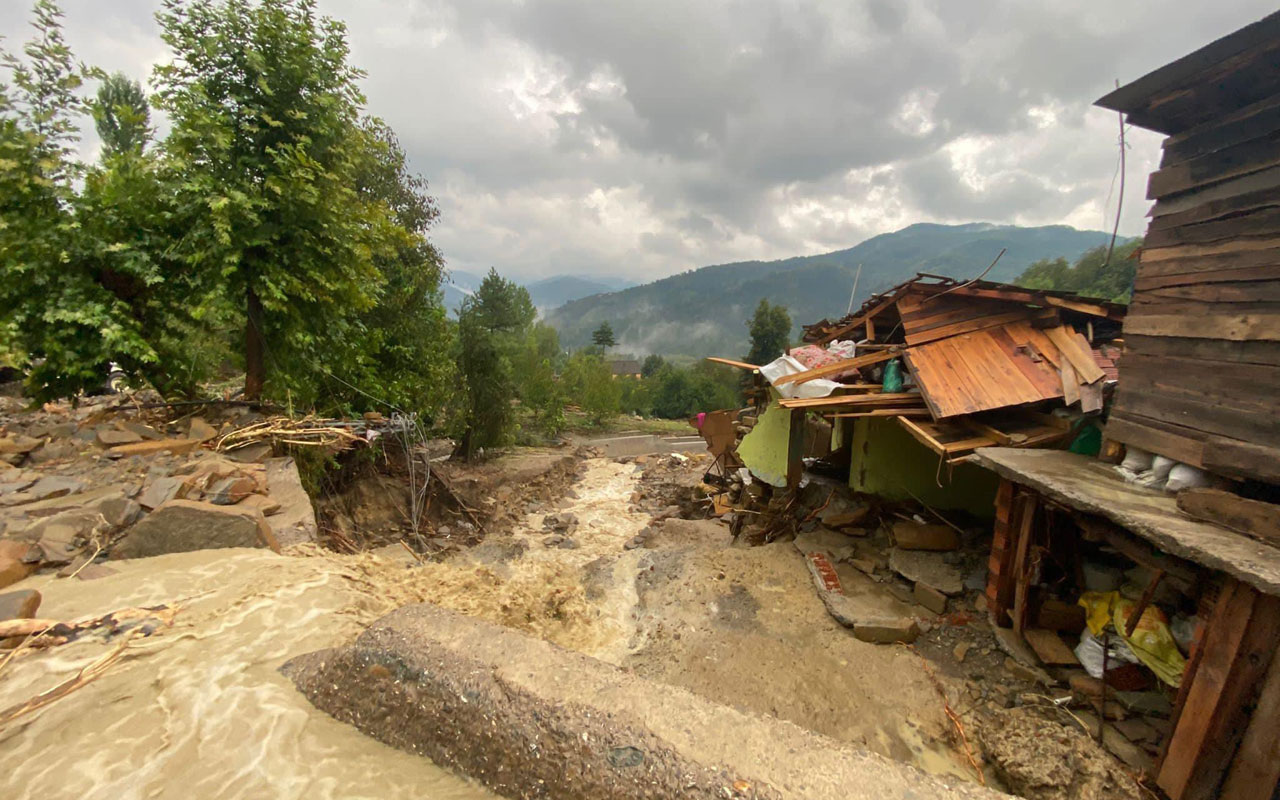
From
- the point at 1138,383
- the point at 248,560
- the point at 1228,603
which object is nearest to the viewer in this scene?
the point at 1228,603

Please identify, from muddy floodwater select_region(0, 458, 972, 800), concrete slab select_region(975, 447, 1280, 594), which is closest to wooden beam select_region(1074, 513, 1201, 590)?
concrete slab select_region(975, 447, 1280, 594)

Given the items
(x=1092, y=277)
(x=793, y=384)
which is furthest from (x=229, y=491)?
(x=1092, y=277)

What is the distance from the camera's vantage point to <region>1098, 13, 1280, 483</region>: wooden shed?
Result: 3750 millimetres

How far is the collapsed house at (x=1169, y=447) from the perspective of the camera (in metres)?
3.22

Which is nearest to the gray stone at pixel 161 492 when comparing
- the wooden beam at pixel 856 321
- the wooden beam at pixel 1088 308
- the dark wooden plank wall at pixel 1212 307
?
the dark wooden plank wall at pixel 1212 307

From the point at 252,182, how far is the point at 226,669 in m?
6.50

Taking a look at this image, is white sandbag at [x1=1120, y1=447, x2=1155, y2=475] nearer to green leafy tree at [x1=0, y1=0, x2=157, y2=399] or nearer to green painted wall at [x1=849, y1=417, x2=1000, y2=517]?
green painted wall at [x1=849, y1=417, x2=1000, y2=517]

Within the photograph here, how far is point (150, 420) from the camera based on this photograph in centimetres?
626

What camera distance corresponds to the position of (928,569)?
249 inches

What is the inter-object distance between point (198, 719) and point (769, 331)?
44.8m

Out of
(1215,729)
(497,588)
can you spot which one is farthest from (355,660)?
(1215,729)

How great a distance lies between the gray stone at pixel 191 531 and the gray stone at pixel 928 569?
23.3 ft

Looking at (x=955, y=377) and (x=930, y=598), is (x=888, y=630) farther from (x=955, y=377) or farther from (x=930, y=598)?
(x=955, y=377)

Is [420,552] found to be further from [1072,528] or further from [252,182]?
[1072,528]
